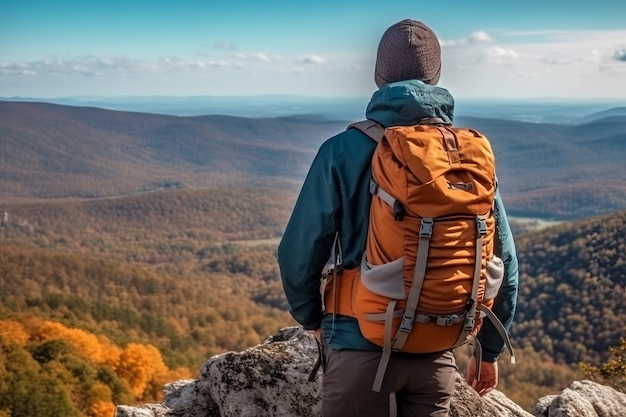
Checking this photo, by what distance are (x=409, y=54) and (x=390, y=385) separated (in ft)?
5.10

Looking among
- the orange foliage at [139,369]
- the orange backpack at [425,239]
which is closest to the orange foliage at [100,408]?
the orange foliage at [139,369]

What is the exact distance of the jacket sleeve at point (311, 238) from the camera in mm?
2689

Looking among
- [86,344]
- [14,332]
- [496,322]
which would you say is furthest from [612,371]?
[14,332]

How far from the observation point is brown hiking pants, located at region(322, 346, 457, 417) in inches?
107

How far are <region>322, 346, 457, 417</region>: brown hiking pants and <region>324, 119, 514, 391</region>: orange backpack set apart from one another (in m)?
0.09

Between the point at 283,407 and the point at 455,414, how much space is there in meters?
1.25

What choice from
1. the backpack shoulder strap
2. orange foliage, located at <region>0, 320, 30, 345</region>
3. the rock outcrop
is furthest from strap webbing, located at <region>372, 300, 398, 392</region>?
orange foliage, located at <region>0, 320, 30, 345</region>

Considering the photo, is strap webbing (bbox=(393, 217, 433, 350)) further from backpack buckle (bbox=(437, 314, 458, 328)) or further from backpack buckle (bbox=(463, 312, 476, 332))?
backpack buckle (bbox=(463, 312, 476, 332))

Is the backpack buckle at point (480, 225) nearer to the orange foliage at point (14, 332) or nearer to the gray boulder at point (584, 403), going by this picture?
the gray boulder at point (584, 403)

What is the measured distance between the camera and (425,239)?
8.09 feet

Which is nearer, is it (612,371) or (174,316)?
(612,371)

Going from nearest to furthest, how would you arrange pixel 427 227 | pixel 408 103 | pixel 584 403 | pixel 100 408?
pixel 427 227
pixel 408 103
pixel 584 403
pixel 100 408

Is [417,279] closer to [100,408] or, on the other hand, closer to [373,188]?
[373,188]

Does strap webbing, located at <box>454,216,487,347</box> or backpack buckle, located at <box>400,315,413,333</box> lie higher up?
strap webbing, located at <box>454,216,487,347</box>
